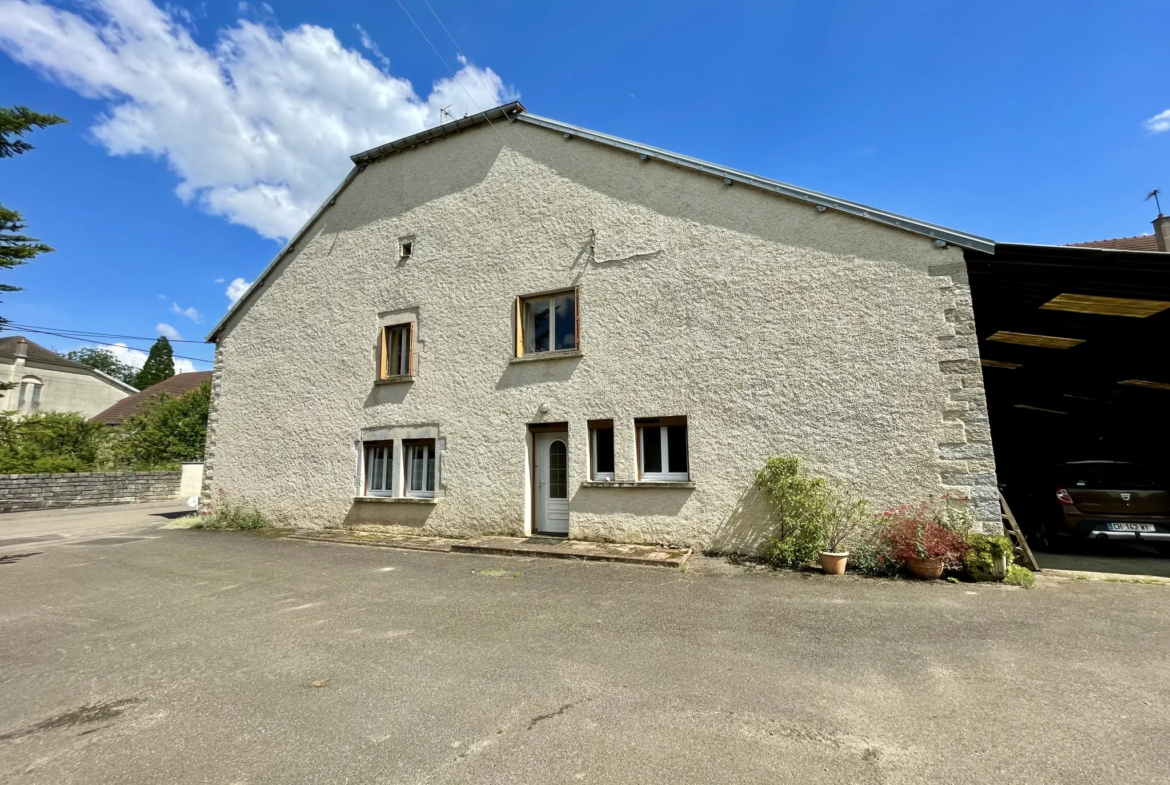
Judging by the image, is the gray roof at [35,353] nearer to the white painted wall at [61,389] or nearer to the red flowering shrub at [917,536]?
the white painted wall at [61,389]

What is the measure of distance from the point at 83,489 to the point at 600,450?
2065 cm

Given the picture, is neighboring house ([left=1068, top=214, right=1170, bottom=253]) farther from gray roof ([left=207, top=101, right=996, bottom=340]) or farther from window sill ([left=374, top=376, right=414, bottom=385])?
window sill ([left=374, top=376, right=414, bottom=385])

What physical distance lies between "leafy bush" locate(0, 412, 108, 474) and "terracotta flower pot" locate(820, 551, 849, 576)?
26123 mm

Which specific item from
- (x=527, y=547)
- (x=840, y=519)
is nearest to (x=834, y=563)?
(x=840, y=519)

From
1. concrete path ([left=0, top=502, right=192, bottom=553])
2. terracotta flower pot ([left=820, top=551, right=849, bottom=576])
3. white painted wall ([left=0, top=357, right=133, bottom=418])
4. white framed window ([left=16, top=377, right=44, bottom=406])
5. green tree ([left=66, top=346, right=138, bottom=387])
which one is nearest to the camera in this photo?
terracotta flower pot ([left=820, top=551, right=849, bottom=576])

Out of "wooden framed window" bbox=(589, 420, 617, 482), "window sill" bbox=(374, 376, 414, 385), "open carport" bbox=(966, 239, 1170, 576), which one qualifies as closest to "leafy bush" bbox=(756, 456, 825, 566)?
"wooden framed window" bbox=(589, 420, 617, 482)

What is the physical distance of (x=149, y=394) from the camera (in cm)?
3400

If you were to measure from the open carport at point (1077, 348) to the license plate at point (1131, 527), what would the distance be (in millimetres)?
172

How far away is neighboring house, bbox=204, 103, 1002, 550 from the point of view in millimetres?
7770

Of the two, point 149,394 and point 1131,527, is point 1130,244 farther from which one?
point 149,394

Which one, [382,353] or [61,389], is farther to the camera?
[61,389]

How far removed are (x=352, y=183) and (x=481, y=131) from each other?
12.3 feet

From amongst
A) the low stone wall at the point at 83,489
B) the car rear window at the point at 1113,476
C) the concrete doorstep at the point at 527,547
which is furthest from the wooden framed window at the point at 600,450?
the low stone wall at the point at 83,489

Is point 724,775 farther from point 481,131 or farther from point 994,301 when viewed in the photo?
point 481,131
